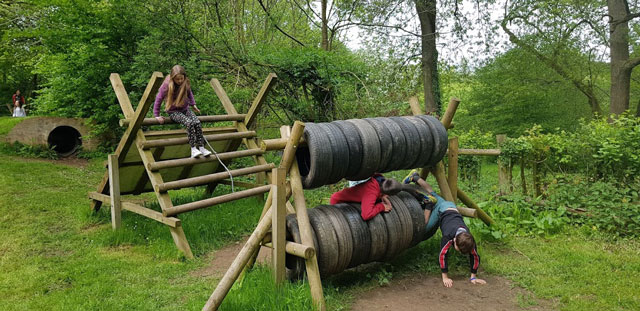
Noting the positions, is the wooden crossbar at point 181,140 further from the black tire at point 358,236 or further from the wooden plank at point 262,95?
the black tire at point 358,236

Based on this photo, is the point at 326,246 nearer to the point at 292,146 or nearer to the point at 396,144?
the point at 292,146

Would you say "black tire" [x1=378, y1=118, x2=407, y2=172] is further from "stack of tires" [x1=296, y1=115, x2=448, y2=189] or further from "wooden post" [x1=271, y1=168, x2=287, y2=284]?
"wooden post" [x1=271, y1=168, x2=287, y2=284]

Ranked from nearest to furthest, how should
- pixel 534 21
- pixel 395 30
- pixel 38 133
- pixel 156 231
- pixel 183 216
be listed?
pixel 156 231 → pixel 183 216 → pixel 38 133 → pixel 395 30 → pixel 534 21

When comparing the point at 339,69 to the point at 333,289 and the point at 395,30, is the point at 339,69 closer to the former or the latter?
the point at 395,30

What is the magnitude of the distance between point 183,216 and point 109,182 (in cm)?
129

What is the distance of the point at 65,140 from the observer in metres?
13.6

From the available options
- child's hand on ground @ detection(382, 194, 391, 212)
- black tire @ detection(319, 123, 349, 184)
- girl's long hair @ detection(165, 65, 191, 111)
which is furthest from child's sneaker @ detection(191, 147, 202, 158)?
child's hand on ground @ detection(382, 194, 391, 212)

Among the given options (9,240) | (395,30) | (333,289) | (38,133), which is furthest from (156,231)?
(395,30)

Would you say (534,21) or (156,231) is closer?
(156,231)

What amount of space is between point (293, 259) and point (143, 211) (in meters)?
2.94

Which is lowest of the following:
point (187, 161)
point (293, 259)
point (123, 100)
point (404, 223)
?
point (293, 259)

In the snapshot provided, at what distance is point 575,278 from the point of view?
193 inches

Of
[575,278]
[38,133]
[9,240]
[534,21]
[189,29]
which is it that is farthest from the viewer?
[534,21]

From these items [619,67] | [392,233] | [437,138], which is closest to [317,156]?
[392,233]
